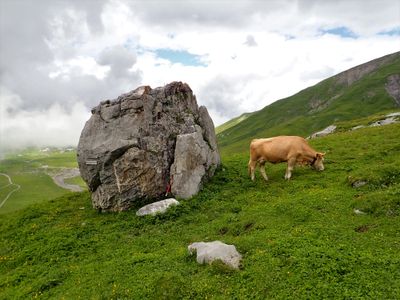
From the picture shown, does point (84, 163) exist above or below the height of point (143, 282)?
above

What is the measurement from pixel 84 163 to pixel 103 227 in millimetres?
5701

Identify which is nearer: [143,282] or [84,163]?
[143,282]

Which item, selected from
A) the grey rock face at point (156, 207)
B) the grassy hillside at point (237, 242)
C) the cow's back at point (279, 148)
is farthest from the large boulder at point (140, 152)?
the cow's back at point (279, 148)

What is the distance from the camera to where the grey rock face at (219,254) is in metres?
16.9

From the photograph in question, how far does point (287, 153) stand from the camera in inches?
1143

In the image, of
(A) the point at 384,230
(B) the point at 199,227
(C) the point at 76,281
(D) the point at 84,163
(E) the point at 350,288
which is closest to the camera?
(E) the point at 350,288

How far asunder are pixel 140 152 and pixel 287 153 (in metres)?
11.3

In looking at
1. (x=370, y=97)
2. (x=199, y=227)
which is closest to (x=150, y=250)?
(x=199, y=227)

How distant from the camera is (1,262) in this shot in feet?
77.9

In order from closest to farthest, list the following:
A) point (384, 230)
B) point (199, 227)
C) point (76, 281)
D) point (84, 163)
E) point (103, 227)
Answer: point (384, 230), point (76, 281), point (199, 227), point (103, 227), point (84, 163)

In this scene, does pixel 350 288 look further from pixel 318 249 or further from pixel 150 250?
pixel 150 250

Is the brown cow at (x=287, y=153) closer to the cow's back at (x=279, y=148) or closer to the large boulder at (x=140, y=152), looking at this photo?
the cow's back at (x=279, y=148)

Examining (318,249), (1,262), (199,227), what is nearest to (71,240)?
(1,262)

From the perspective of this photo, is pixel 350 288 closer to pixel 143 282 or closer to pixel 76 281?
pixel 143 282
